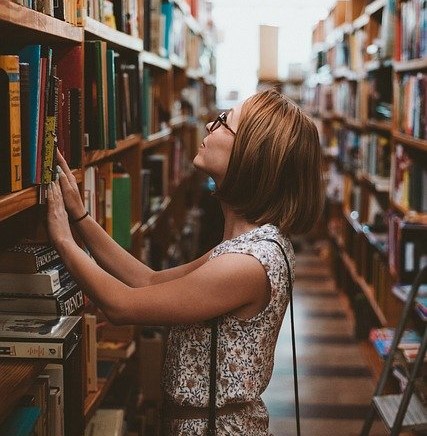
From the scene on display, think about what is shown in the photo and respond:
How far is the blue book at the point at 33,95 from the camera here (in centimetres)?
143

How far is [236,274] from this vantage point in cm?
146

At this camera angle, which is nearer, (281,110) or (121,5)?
(281,110)

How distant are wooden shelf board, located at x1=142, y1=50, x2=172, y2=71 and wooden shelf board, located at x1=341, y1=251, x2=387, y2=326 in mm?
1786

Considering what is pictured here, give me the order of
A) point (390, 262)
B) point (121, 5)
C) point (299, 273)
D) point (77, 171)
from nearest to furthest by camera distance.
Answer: point (77, 171) < point (121, 5) < point (390, 262) < point (299, 273)

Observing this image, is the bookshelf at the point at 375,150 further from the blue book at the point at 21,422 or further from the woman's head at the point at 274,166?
the blue book at the point at 21,422

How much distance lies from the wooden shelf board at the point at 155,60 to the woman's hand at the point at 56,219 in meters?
1.67

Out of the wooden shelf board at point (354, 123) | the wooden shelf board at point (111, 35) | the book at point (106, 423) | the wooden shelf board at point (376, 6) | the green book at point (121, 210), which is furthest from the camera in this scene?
the wooden shelf board at point (354, 123)

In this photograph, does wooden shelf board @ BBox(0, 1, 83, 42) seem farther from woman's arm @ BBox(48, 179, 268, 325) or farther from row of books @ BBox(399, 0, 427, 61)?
row of books @ BBox(399, 0, 427, 61)

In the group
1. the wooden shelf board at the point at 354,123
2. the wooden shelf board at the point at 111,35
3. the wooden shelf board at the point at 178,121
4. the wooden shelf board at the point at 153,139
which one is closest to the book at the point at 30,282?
the wooden shelf board at the point at 111,35

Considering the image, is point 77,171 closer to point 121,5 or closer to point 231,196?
point 231,196

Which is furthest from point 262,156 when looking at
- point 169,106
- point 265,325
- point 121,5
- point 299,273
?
point 299,273

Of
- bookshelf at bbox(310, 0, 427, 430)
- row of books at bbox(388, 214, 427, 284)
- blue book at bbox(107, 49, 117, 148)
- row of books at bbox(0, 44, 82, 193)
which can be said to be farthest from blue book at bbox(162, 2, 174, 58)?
row of books at bbox(0, 44, 82, 193)

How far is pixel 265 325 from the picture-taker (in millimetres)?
1556

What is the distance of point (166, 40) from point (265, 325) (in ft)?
9.11
